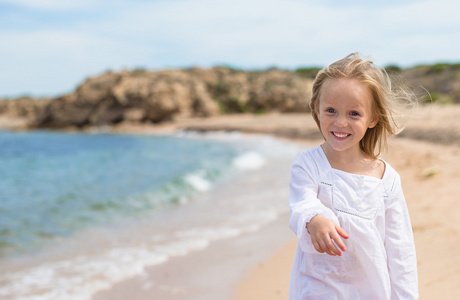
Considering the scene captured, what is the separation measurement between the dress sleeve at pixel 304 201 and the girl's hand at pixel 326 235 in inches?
1.4

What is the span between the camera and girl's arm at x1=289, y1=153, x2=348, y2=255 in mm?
1463

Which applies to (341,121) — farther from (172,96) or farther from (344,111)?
(172,96)

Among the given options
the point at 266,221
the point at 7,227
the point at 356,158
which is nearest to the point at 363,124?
the point at 356,158

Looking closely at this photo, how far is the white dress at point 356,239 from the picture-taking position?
1649 millimetres

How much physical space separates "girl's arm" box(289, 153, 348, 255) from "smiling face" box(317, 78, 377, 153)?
150 mm

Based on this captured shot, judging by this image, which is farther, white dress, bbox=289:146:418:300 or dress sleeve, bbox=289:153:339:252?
white dress, bbox=289:146:418:300

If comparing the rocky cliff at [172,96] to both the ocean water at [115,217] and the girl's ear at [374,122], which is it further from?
the girl's ear at [374,122]

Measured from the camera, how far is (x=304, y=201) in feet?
5.31

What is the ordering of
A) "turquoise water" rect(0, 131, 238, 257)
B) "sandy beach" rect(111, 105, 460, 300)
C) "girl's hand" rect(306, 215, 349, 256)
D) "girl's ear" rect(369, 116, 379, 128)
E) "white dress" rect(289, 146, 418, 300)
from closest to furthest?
"girl's hand" rect(306, 215, 349, 256) < "white dress" rect(289, 146, 418, 300) < "girl's ear" rect(369, 116, 379, 128) < "sandy beach" rect(111, 105, 460, 300) < "turquoise water" rect(0, 131, 238, 257)

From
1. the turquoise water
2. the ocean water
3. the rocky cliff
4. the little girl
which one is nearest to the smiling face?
the little girl

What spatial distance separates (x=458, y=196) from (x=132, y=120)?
37658mm

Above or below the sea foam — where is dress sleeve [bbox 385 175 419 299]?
above

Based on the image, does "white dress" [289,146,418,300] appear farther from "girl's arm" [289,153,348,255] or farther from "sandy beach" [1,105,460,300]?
"sandy beach" [1,105,460,300]

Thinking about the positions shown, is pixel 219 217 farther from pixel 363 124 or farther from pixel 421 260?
pixel 363 124
